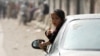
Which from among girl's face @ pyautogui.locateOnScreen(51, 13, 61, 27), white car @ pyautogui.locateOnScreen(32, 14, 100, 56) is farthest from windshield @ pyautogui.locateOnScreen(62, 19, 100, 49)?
girl's face @ pyautogui.locateOnScreen(51, 13, 61, 27)


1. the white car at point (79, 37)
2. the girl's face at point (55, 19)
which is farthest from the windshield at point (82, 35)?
the girl's face at point (55, 19)

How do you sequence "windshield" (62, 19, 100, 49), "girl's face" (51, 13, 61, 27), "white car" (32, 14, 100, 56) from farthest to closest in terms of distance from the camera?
"girl's face" (51, 13, 61, 27) → "windshield" (62, 19, 100, 49) → "white car" (32, 14, 100, 56)

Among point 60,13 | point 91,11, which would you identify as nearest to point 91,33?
point 60,13

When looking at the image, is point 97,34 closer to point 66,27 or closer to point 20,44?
point 66,27

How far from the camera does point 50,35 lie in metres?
6.18

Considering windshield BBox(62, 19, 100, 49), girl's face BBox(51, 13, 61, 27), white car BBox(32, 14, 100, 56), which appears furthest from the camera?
girl's face BBox(51, 13, 61, 27)

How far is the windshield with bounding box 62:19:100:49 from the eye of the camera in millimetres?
4922

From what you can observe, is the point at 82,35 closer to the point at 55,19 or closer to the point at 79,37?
the point at 79,37

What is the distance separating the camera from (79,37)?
5.11 metres

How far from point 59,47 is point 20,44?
1136 cm

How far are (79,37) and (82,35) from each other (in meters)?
0.05

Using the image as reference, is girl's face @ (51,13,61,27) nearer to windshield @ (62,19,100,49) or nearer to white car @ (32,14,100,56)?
white car @ (32,14,100,56)

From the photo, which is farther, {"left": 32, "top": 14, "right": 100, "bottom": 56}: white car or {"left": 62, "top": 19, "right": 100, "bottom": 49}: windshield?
{"left": 62, "top": 19, "right": 100, "bottom": 49}: windshield

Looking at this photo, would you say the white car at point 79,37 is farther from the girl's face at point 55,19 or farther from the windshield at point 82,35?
the girl's face at point 55,19
